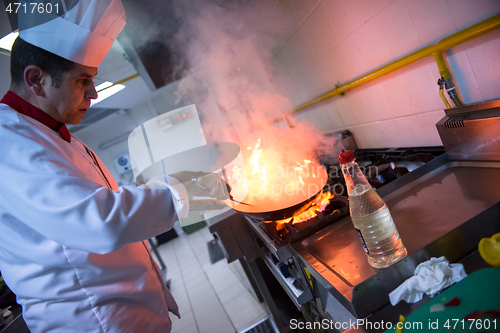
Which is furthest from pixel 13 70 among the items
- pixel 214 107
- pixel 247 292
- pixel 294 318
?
pixel 247 292

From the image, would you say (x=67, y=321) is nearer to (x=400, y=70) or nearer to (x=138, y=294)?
(x=138, y=294)

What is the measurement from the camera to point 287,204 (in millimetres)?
1246

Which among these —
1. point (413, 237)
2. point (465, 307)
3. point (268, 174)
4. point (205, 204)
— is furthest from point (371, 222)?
point (268, 174)

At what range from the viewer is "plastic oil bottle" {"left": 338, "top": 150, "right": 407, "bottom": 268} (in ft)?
2.67

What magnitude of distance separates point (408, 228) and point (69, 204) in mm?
1044

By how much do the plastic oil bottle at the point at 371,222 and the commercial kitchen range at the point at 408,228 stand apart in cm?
3

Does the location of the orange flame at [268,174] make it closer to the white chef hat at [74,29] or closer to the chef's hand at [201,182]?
the chef's hand at [201,182]

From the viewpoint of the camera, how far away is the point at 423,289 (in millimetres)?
723

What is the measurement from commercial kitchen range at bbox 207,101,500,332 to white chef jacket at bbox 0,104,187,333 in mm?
540

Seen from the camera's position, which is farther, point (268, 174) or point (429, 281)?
point (268, 174)

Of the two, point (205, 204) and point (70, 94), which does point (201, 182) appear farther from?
point (70, 94)

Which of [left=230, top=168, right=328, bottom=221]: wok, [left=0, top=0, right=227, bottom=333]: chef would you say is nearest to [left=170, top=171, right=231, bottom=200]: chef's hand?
[left=0, top=0, right=227, bottom=333]: chef

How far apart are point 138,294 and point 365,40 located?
1.70m

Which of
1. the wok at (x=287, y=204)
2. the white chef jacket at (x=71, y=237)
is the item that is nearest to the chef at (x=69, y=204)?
the white chef jacket at (x=71, y=237)
